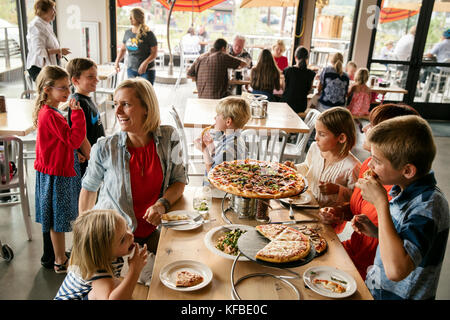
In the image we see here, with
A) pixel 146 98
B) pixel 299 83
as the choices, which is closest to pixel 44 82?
pixel 146 98

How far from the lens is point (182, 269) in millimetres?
1420

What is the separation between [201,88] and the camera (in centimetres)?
495

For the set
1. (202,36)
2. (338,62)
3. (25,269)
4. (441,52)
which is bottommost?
(25,269)

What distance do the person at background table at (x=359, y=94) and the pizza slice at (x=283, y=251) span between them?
457cm

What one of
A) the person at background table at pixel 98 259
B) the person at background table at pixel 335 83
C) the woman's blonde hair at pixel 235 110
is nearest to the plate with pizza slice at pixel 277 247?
the person at background table at pixel 98 259

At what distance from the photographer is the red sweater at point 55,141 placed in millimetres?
2393

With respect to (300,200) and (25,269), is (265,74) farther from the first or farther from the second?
(25,269)

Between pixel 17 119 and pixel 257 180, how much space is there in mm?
2408

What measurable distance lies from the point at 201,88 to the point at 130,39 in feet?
5.31

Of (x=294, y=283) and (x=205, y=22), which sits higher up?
(x=205, y=22)
